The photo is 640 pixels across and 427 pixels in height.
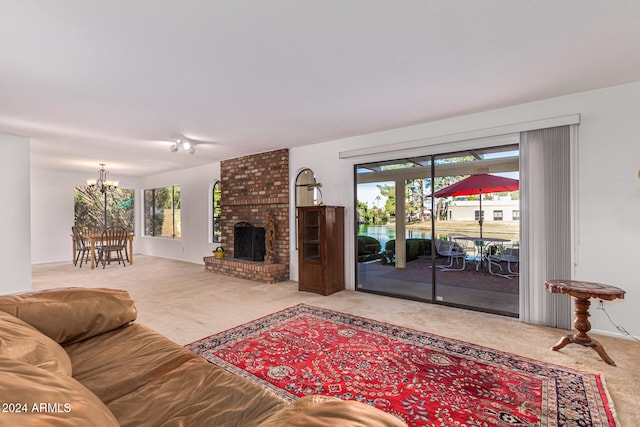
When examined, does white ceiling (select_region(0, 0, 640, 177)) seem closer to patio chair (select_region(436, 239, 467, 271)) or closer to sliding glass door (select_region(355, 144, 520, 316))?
sliding glass door (select_region(355, 144, 520, 316))

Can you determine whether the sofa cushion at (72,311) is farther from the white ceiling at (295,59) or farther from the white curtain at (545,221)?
the white curtain at (545,221)

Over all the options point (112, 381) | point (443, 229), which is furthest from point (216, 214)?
point (112, 381)

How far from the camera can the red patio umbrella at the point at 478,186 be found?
4.00m

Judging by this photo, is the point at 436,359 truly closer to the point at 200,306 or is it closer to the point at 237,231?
the point at 200,306

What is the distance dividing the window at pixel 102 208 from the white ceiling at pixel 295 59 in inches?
202

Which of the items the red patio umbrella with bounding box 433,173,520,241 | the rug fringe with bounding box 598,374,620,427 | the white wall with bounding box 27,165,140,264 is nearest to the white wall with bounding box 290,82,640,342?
the red patio umbrella with bounding box 433,173,520,241

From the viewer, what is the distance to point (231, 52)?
7.58 ft

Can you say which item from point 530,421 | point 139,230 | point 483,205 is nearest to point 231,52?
point 530,421

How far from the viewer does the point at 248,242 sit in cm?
630

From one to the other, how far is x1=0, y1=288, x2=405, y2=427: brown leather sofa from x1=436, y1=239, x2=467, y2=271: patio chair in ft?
11.9

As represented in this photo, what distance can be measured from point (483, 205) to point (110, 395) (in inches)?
170

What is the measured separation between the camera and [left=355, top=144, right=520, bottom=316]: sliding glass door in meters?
4.04

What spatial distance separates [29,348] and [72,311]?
0.56 metres

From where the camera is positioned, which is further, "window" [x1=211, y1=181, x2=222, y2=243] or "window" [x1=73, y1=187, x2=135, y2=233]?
"window" [x1=73, y1=187, x2=135, y2=233]
